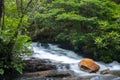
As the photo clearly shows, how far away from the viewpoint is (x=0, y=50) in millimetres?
8203

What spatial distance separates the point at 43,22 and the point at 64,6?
1410 mm

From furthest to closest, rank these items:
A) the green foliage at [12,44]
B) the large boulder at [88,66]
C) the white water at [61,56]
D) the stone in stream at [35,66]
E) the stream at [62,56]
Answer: the white water at [61,56] < the stream at [62,56] < the large boulder at [88,66] < the stone in stream at [35,66] < the green foliage at [12,44]

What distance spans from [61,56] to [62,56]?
0.05 meters

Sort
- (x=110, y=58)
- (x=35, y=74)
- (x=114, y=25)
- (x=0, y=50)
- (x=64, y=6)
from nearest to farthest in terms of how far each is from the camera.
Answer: (x=0, y=50) → (x=35, y=74) → (x=110, y=58) → (x=114, y=25) → (x=64, y=6)

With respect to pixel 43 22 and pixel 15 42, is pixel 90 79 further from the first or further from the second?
pixel 43 22

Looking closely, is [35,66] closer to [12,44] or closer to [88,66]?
[12,44]

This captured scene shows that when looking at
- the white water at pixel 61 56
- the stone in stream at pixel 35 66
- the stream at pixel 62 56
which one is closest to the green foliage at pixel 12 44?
the stone in stream at pixel 35 66

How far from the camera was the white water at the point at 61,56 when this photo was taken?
11.5 m

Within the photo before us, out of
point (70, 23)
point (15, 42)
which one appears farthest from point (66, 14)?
point (15, 42)

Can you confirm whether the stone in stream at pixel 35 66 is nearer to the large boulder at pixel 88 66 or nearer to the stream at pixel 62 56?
the stream at pixel 62 56

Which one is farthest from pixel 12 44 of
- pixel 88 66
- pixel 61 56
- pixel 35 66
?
pixel 61 56

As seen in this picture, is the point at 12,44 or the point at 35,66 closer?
the point at 12,44

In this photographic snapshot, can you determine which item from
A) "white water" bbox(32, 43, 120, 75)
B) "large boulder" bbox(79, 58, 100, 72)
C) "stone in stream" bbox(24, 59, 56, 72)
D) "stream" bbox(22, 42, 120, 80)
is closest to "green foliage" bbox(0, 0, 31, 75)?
"stone in stream" bbox(24, 59, 56, 72)

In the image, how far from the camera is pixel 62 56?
12.8 meters
